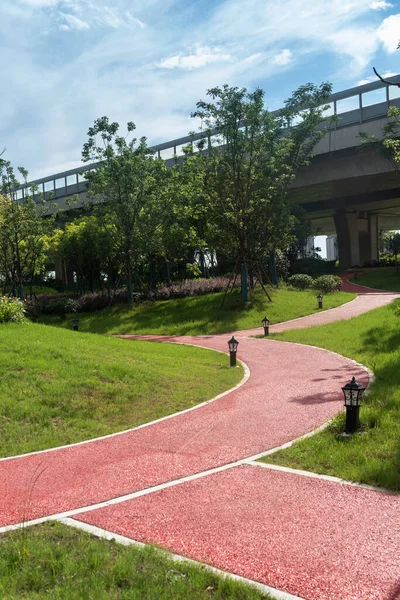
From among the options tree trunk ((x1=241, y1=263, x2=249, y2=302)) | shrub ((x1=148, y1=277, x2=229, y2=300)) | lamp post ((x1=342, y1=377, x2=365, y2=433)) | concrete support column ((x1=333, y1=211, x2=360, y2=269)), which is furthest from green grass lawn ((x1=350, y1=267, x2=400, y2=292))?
lamp post ((x1=342, y1=377, x2=365, y2=433))

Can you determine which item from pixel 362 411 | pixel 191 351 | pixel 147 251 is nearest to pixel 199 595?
pixel 362 411

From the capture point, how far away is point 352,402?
6.85 meters

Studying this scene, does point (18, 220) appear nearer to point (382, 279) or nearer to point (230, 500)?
point (382, 279)

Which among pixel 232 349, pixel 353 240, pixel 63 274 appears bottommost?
pixel 232 349

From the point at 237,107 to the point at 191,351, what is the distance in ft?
43.3

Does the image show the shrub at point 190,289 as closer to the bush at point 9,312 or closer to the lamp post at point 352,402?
the bush at point 9,312

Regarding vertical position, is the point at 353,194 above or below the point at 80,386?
above

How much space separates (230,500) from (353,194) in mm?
40424

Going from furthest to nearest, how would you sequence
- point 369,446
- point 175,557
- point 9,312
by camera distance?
point 9,312 < point 369,446 < point 175,557

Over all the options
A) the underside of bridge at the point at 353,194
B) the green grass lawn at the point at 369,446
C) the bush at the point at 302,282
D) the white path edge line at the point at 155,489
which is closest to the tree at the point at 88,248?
the bush at the point at 302,282

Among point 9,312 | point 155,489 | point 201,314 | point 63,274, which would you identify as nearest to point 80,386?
point 155,489

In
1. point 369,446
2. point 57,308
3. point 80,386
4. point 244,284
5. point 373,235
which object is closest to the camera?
point 369,446

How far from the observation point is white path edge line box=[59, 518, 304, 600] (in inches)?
135

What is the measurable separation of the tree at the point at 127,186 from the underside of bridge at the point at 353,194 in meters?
12.4
